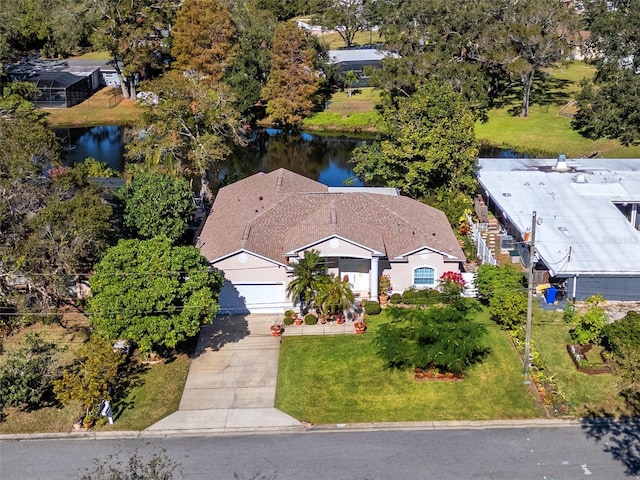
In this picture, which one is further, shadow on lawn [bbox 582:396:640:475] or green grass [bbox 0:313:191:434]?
green grass [bbox 0:313:191:434]

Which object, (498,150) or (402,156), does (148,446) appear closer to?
(402,156)

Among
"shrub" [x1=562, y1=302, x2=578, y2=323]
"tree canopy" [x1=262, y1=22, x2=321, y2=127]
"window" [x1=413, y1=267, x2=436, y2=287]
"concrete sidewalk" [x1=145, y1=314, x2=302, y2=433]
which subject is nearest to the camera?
"concrete sidewalk" [x1=145, y1=314, x2=302, y2=433]

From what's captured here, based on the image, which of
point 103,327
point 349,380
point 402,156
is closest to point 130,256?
point 103,327

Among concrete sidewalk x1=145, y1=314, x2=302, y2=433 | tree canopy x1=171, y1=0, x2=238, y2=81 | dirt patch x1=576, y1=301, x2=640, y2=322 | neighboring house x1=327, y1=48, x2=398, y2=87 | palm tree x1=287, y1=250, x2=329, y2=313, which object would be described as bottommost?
concrete sidewalk x1=145, y1=314, x2=302, y2=433

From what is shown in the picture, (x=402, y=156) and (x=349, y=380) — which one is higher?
(x=402, y=156)

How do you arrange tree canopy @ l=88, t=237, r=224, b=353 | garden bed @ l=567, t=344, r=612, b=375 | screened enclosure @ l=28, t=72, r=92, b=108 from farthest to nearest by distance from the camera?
→ screened enclosure @ l=28, t=72, r=92, b=108, garden bed @ l=567, t=344, r=612, b=375, tree canopy @ l=88, t=237, r=224, b=353

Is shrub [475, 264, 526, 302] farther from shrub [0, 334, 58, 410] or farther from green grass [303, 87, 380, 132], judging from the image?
green grass [303, 87, 380, 132]

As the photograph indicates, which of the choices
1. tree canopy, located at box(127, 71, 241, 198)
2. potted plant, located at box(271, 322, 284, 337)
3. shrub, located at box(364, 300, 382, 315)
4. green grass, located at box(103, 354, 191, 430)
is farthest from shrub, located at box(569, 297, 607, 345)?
tree canopy, located at box(127, 71, 241, 198)

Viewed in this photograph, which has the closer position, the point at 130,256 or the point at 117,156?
the point at 130,256
